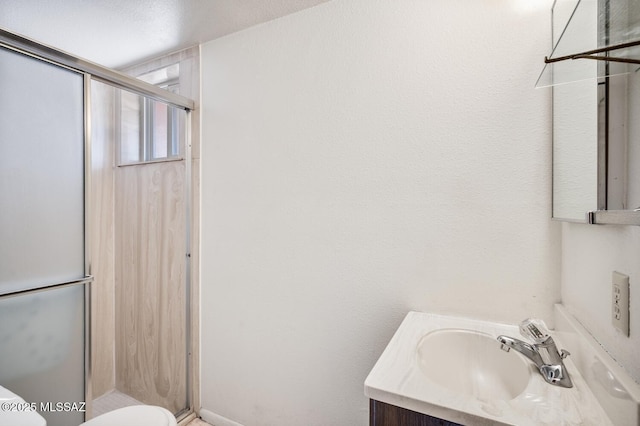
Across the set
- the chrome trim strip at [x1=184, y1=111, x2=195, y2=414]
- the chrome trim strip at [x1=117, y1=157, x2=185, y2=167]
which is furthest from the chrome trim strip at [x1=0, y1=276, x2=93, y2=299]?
the chrome trim strip at [x1=117, y1=157, x2=185, y2=167]

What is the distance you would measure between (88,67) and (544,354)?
2199mm

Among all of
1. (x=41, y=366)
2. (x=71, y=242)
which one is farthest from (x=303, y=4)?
(x=41, y=366)

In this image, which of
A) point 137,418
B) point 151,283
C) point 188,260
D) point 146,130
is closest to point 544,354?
point 137,418

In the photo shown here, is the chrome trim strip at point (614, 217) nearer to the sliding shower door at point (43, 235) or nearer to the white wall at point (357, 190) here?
the white wall at point (357, 190)

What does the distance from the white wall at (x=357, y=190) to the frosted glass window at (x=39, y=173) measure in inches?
27.0

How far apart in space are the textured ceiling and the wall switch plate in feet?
5.52

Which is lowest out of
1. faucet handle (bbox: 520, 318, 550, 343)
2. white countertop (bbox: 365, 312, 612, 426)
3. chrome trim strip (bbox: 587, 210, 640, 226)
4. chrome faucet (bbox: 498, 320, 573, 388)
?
white countertop (bbox: 365, 312, 612, 426)

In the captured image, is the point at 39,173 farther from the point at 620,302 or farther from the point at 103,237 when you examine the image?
the point at 620,302

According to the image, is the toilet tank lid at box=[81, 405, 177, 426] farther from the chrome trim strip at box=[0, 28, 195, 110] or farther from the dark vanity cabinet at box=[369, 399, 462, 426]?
the chrome trim strip at box=[0, 28, 195, 110]

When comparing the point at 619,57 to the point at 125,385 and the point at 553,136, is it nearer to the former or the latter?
the point at 553,136

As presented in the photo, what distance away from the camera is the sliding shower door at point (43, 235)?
1.25 meters

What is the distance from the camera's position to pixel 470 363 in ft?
3.71

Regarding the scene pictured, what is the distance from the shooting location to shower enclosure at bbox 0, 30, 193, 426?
126 cm

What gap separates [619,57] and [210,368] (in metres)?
2.33
